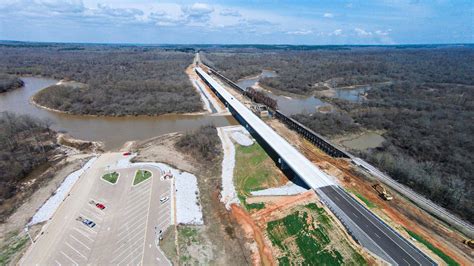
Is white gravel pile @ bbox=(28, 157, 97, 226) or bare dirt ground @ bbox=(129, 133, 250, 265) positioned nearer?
bare dirt ground @ bbox=(129, 133, 250, 265)

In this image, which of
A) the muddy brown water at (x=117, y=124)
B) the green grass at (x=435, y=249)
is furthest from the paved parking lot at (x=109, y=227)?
the green grass at (x=435, y=249)

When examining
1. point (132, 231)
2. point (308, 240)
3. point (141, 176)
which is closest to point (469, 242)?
point (308, 240)

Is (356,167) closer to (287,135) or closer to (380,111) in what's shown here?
(287,135)

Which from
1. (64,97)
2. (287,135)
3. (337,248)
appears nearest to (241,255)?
(337,248)

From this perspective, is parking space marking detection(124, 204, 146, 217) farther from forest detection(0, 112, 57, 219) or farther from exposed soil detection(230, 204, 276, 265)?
forest detection(0, 112, 57, 219)

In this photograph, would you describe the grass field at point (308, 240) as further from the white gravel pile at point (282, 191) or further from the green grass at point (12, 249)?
the green grass at point (12, 249)

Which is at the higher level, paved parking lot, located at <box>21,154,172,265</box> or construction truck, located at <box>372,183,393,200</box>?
construction truck, located at <box>372,183,393,200</box>

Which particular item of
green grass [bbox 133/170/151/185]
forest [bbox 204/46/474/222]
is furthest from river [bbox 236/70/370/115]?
green grass [bbox 133/170/151/185]
